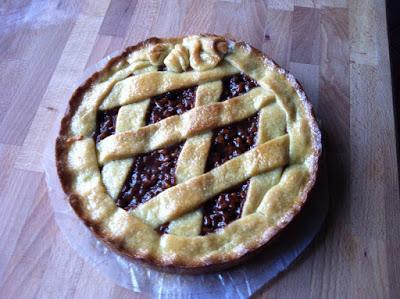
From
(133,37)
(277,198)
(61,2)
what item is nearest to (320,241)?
(277,198)

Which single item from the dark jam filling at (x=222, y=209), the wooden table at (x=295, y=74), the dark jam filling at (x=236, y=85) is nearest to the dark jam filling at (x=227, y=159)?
the dark jam filling at (x=222, y=209)

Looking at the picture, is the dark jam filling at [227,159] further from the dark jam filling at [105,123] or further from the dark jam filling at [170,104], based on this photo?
the dark jam filling at [105,123]

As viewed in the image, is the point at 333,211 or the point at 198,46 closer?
the point at 333,211

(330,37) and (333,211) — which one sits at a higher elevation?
(330,37)

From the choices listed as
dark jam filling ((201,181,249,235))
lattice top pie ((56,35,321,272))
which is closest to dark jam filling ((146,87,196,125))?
lattice top pie ((56,35,321,272))

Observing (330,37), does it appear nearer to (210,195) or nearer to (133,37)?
(133,37)

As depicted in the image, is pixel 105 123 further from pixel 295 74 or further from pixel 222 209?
pixel 295 74
